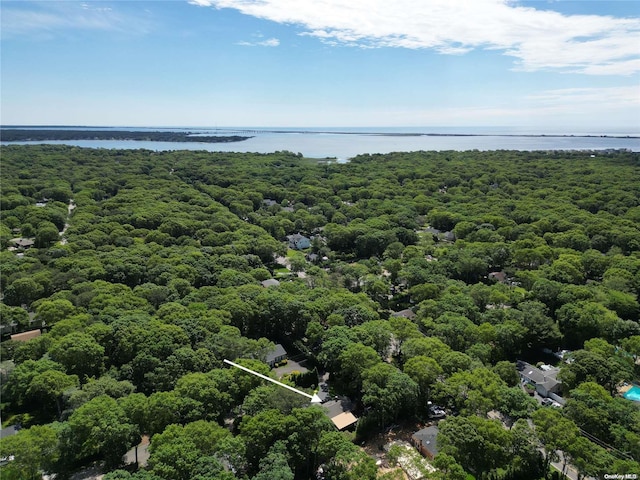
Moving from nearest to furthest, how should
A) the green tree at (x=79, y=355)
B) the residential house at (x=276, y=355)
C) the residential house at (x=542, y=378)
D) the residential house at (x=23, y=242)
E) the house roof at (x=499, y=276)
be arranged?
the green tree at (x=79, y=355) → the residential house at (x=542, y=378) → the residential house at (x=276, y=355) → the house roof at (x=499, y=276) → the residential house at (x=23, y=242)

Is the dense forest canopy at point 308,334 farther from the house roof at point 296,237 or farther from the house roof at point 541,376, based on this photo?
the house roof at point 296,237

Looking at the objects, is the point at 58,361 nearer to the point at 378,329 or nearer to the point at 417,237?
the point at 378,329

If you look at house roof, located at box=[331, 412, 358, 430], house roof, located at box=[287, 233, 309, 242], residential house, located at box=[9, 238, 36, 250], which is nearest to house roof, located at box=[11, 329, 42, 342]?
house roof, located at box=[331, 412, 358, 430]

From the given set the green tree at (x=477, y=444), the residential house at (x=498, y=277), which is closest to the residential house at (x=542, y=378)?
the green tree at (x=477, y=444)

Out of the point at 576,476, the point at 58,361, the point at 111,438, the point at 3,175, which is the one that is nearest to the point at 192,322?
the point at 58,361

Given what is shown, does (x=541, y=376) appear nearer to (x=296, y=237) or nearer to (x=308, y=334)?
(x=308, y=334)

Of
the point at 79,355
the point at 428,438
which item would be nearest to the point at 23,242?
the point at 79,355

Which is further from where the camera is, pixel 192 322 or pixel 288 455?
pixel 192 322

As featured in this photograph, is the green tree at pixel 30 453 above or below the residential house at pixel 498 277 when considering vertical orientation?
above
